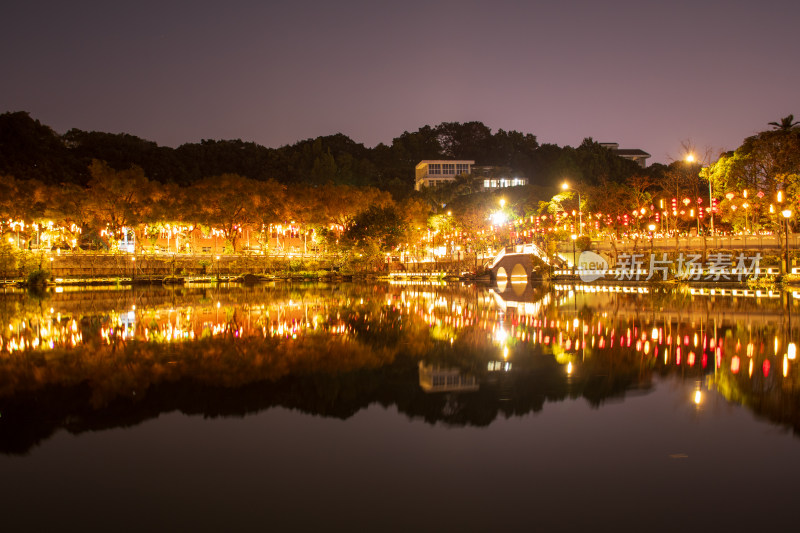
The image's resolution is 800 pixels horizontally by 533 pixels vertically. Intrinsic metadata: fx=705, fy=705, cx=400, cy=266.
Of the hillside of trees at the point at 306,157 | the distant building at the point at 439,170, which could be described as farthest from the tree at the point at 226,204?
the distant building at the point at 439,170

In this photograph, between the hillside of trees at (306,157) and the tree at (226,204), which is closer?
the tree at (226,204)

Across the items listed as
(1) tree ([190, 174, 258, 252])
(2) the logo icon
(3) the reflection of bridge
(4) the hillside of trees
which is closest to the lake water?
(3) the reflection of bridge

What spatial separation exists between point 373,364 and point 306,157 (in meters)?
98.8

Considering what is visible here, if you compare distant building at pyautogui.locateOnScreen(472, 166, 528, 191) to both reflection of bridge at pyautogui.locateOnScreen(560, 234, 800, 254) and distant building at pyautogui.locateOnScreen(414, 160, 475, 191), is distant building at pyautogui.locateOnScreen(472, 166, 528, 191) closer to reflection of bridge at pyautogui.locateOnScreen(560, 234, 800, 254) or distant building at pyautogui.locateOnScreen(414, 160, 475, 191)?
distant building at pyautogui.locateOnScreen(414, 160, 475, 191)

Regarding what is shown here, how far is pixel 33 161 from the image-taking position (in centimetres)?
6719

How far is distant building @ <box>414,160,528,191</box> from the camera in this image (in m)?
112

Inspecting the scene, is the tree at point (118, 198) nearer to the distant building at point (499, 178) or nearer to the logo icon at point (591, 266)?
the logo icon at point (591, 266)

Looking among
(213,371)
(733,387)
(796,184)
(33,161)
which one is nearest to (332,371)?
(213,371)

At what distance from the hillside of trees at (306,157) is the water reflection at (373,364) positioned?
55.6 metres

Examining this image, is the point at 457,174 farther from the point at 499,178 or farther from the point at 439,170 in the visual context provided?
the point at 499,178

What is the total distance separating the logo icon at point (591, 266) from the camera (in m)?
50.5

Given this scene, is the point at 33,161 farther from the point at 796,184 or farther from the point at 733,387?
the point at 733,387

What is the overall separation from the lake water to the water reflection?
0.18 ft

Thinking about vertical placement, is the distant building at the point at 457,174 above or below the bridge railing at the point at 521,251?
above
